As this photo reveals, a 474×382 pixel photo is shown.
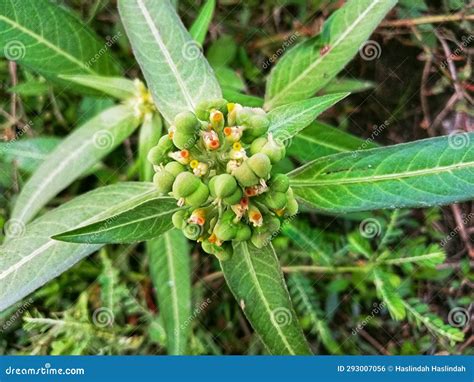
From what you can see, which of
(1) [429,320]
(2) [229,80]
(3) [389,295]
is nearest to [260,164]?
(2) [229,80]

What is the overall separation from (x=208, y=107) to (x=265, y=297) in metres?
0.68

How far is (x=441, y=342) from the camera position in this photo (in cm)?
316

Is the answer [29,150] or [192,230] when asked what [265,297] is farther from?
[29,150]

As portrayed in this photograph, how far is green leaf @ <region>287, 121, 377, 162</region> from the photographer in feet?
8.61

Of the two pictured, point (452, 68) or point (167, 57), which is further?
point (452, 68)

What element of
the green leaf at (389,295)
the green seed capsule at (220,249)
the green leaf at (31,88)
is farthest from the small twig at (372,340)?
the green leaf at (31,88)

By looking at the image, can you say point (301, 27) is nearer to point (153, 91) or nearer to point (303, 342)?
point (153, 91)

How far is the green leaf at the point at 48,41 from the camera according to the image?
7.87 ft

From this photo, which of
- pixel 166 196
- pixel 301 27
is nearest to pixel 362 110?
pixel 301 27

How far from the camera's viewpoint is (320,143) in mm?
2662

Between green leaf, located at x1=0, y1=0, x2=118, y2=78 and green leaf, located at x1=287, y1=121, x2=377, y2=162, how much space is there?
35.3 inches

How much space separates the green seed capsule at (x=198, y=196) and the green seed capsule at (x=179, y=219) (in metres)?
0.09

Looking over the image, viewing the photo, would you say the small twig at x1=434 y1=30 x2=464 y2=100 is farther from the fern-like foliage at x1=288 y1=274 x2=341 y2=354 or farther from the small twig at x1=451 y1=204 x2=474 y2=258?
the fern-like foliage at x1=288 y1=274 x2=341 y2=354

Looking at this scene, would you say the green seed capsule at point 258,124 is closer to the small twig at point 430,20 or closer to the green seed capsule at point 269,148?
the green seed capsule at point 269,148
